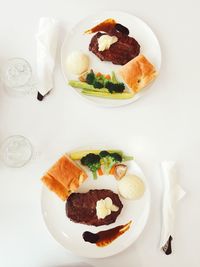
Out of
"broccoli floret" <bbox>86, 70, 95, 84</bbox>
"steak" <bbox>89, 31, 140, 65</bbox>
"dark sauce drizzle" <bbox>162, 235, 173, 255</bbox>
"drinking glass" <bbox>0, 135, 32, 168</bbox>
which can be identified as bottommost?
"dark sauce drizzle" <bbox>162, 235, 173, 255</bbox>

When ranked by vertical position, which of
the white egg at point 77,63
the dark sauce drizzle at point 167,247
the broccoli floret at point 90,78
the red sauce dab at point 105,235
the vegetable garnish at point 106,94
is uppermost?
the white egg at point 77,63

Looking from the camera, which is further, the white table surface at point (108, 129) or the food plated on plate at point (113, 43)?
the food plated on plate at point (113, 43)

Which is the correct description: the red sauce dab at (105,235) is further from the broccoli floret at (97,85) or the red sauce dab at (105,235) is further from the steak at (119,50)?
the steak at (119,50)

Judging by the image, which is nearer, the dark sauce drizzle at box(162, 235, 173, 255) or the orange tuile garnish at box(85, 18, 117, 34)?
the dark sauce drizzle at box(162, 235, 173, 255)

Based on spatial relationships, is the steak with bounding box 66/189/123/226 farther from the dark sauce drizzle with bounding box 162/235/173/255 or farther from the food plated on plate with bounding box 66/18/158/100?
the food plated on plate with bounding box 66/18/158/100

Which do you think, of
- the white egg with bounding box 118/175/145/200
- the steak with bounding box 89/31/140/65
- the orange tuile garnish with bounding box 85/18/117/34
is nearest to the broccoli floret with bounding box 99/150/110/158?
the white egg with bounding box 118/175/145/200

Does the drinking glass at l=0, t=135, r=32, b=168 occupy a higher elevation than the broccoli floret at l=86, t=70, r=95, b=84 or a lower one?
lower

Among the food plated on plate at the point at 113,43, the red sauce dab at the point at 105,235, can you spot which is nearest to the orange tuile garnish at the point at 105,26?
the food plated on plate at the point at 113,43
